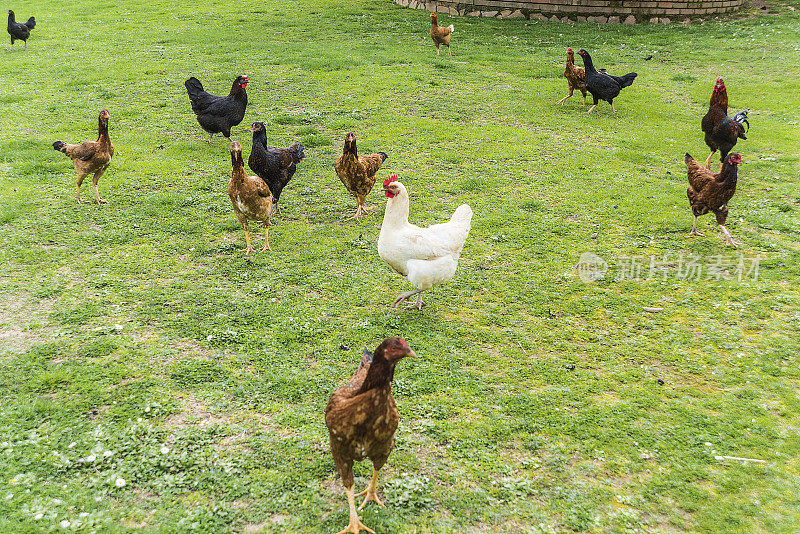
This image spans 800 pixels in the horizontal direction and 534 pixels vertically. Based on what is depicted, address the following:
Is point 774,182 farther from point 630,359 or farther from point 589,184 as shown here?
point 630,359

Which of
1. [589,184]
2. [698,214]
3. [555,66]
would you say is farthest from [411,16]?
[698,214]

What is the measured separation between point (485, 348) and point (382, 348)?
2437 mm

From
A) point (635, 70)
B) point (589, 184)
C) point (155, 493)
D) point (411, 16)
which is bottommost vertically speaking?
point (155, 493)

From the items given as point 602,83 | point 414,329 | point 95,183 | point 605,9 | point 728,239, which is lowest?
point 414,329

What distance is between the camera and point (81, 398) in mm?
5164

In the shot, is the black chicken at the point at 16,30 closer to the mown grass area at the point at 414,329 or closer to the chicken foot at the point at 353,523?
the mown grass area at the point at 414,329

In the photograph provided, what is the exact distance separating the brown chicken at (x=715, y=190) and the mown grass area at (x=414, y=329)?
37cm

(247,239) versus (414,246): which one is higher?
(414,246)

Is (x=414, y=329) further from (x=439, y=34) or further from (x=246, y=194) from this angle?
(x=439, y=34)

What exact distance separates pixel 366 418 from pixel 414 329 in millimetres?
2464
